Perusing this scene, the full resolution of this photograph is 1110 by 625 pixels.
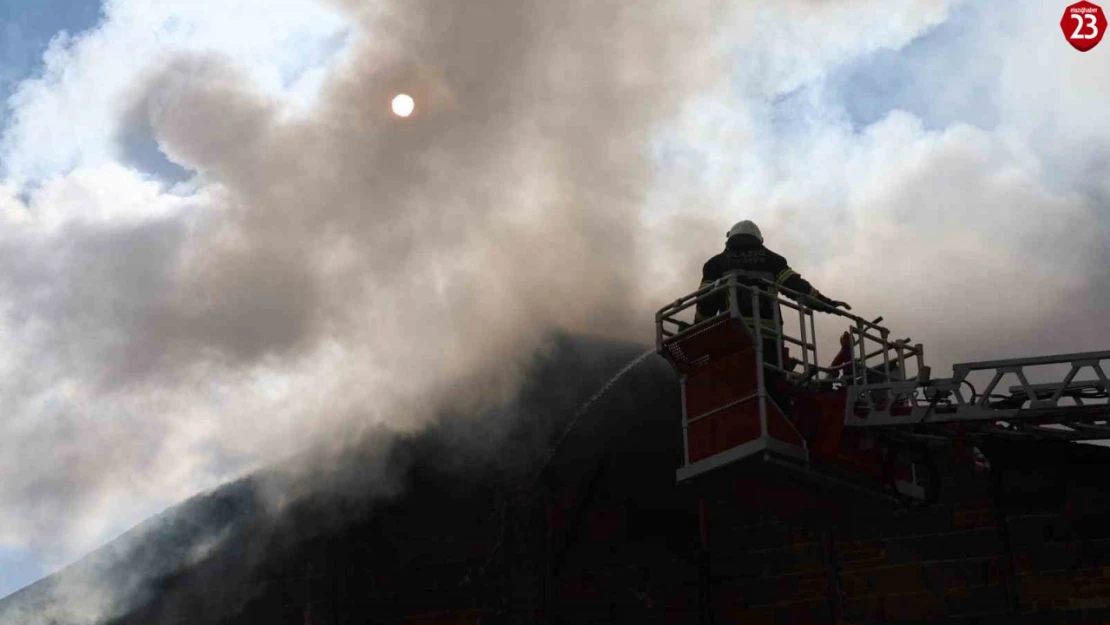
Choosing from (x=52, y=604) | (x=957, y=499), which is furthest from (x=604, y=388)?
(x=52, y=604)

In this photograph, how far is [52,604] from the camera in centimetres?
1758

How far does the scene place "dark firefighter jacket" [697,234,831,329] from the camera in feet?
27.8

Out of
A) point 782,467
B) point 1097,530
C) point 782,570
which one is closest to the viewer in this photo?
point 782,467

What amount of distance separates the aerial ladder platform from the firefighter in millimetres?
35

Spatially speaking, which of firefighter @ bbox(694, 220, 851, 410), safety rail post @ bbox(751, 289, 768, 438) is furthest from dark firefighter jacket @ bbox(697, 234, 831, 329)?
safety rail post @ bbox(751, 289, 768, 438)

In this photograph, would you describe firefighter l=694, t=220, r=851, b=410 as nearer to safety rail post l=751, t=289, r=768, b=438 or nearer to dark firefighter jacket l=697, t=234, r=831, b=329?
dark firefighter jacket l=697, t=234, r=831, b=329

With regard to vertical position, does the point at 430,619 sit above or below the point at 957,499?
below

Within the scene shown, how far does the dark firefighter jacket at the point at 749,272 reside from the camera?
8.47 m

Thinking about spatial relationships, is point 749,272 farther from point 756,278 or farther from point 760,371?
point 760,371

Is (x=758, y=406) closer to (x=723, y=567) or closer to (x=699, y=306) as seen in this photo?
(x=699, y=306)

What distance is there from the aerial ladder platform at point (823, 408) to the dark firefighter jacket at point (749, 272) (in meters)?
0.08

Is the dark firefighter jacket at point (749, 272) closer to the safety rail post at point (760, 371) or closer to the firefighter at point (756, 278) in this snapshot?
the firefighter at point (756, 278)

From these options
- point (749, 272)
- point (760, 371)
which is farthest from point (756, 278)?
point (760, 371)

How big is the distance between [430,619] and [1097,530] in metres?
7.34
